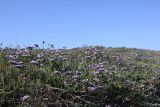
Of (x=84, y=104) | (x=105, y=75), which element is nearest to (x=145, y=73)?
(x=105, y=75)

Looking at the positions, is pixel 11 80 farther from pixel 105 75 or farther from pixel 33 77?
pixel 105 75

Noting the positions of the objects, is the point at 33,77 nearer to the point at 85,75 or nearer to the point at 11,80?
the point at 11,80

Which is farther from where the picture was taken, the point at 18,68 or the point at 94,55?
the point at 94,55

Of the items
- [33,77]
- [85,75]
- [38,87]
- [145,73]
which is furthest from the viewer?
[145,73]

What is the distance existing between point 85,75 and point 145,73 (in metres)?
3.05

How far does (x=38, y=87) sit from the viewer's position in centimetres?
743

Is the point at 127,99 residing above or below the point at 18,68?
below

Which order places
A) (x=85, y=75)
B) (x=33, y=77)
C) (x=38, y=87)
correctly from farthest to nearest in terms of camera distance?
1. (x=85, y=75)
2. (x=33, y=77)
3. (x=38, y=87)

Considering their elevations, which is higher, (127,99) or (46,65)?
(46,65)

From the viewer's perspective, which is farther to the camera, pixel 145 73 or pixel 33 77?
pixel 145 73

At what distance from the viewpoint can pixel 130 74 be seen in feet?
34.6

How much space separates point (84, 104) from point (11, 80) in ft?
4.18

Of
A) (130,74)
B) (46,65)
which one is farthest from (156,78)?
(46,65)

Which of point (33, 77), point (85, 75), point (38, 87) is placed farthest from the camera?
point (85, 75)
